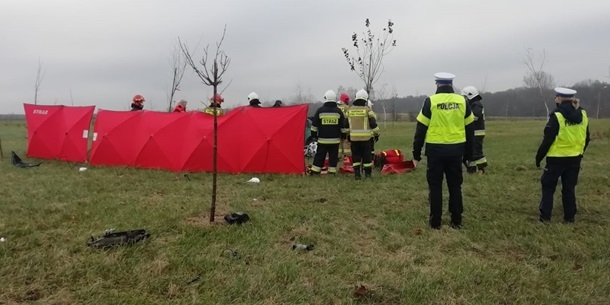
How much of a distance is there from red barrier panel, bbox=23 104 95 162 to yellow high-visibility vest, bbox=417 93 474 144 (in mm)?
9415

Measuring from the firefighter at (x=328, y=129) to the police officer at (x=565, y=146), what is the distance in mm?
4342

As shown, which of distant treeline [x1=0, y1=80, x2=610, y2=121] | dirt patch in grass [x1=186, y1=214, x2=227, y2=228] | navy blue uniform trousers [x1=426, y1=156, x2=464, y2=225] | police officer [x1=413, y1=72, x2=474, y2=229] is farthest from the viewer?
distant treeline [x1=0, y1=80, x2=610, y2=121]

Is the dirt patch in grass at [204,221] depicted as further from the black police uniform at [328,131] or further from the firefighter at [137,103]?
the firefighter at [137,103]

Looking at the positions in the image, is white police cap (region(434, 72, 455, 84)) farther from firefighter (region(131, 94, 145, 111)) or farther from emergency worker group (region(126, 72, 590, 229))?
firefighter (region(131, 94, 145, 111))

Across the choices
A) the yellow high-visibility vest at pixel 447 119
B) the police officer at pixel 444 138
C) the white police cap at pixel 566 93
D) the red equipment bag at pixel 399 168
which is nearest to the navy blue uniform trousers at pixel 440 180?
the police officer at pixel 444 138

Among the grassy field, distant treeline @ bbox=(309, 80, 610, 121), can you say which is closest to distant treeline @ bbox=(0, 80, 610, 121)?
distant treeline @ bbox=(309, 80, 610, 121)

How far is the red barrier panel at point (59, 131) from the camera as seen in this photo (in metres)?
12.0

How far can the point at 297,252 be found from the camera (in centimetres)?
479

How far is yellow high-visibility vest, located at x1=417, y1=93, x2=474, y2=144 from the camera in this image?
5.65 m

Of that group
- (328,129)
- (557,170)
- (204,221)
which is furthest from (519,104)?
(204,221)

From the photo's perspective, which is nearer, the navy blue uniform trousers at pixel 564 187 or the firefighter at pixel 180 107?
the navy blue uniform trousers at pixel 564 187

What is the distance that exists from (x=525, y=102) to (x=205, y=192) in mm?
81406

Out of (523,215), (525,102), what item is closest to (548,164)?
(523,215)

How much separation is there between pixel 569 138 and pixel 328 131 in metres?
4.72
